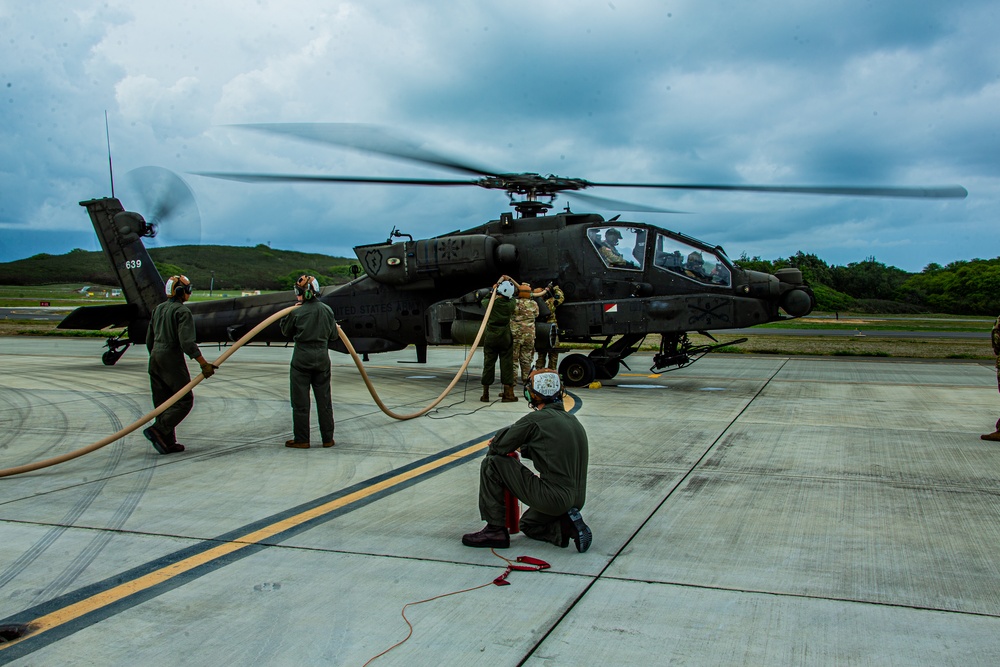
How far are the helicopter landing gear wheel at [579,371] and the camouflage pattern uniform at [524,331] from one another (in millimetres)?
1505

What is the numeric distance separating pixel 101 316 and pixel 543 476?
13.9 m

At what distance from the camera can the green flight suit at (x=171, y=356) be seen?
7727mm

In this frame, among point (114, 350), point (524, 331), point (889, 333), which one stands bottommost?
point (114, 350)

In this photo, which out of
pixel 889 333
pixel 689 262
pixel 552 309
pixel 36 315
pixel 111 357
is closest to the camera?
pixel 689 262

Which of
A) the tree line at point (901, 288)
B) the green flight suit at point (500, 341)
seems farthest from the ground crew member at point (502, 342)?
the tree line at point (901, 288)

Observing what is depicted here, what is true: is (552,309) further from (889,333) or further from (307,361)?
(889,333)

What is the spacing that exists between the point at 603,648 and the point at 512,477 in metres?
1.54

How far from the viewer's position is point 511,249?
43.1 ft

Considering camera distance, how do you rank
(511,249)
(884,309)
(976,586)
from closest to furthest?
(976,586), (511,249), (884,309)

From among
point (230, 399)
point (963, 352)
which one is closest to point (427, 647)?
point (230, 399)

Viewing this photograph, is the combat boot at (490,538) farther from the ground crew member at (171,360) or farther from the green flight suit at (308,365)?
the ground crew member at (171,360)

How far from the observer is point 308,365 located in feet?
26.3

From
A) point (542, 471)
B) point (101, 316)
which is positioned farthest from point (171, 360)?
point (101, 316)

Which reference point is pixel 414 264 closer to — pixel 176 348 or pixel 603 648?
pixel 176 348
